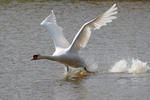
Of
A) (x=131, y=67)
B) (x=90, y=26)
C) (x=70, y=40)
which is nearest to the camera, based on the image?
(x=90, y=26)

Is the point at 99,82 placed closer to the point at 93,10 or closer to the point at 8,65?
the point at 8,65

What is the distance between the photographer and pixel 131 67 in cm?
1417

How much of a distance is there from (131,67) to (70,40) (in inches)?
144

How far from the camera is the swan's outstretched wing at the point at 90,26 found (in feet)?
42.1

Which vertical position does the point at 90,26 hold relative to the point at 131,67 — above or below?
above

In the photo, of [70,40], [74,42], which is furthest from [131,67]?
[70,40]

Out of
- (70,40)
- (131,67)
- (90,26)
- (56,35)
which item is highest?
(90,26)

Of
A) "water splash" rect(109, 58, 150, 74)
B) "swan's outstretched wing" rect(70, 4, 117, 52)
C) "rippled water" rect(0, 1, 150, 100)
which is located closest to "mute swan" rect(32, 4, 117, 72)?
"swan's outstretched wing" rect(70, 4, 117, 52)

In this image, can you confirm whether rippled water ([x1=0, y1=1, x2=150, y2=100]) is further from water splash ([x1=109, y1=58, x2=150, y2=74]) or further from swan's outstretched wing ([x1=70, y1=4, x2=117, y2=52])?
swan's outstretched wing ([x1=70, y1=4, x2=117, y2=52])

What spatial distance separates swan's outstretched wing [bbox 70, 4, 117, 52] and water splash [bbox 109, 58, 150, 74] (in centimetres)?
109

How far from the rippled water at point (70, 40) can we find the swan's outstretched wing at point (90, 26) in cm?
84

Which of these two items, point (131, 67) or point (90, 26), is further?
point (131, 67)

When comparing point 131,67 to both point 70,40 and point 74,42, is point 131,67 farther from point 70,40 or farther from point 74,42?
point 70,40

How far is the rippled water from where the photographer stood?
1213 centimetres
